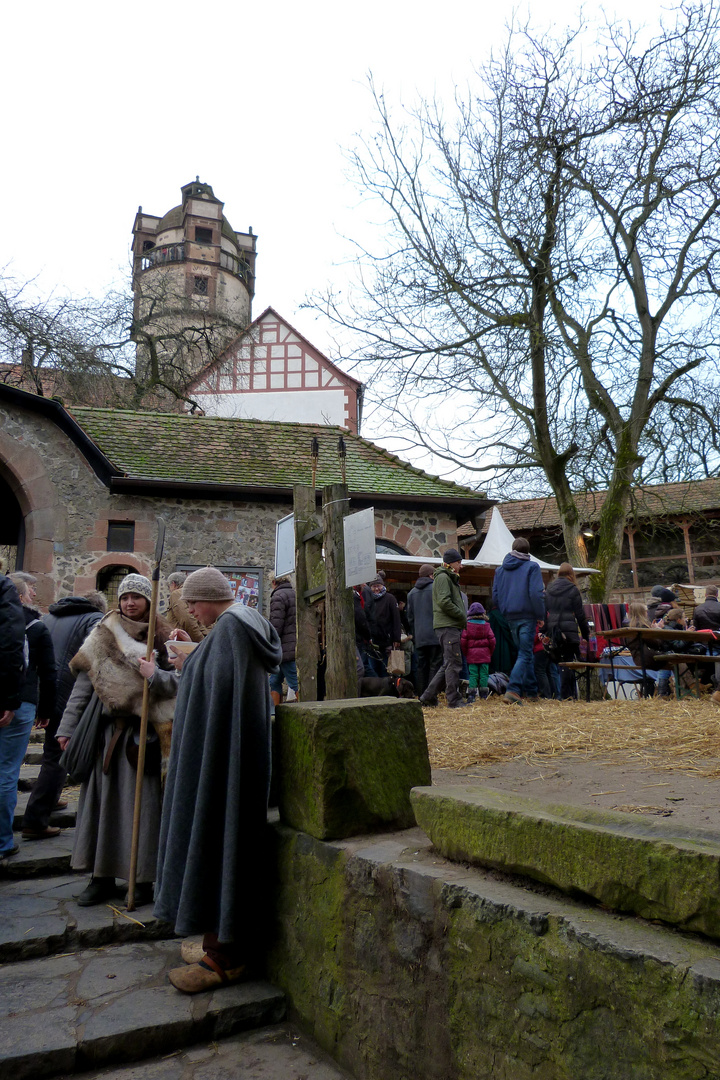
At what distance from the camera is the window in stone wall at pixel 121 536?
12242 mm

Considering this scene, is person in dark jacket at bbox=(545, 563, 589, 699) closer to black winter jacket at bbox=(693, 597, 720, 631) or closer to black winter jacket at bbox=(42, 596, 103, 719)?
black winter jacket at bbox=(693, 597, 720, 631)

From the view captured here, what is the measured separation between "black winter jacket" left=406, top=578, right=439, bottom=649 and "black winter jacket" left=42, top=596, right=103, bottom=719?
13.8ft

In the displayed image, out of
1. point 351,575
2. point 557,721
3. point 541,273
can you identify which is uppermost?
point 541,273

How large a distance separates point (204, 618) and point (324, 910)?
1.30 m

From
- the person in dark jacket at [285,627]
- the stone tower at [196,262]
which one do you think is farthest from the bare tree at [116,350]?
the person in dark jacket at [285,627]

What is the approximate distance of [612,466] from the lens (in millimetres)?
15289

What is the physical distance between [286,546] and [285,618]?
8.47 feet

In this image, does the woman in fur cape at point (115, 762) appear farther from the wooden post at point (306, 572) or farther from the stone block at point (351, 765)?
the wooden post at point (306, 572)

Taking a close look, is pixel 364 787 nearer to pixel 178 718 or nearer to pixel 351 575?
pixel 178 718

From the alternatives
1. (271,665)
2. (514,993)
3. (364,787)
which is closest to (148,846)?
(271,665)

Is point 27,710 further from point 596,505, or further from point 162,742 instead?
point 596,505

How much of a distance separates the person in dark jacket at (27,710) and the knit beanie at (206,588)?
1589 mm

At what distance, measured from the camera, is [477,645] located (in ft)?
28.7

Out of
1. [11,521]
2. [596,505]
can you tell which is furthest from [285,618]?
[596,505]
